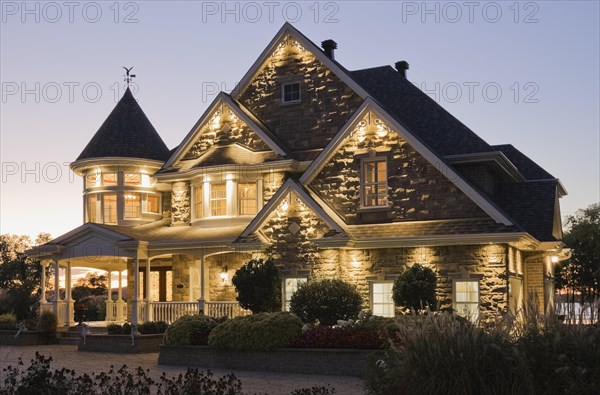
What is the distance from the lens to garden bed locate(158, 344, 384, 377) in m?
17.8

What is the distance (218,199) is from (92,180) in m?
6.67

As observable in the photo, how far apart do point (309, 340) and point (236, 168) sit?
11308 mm

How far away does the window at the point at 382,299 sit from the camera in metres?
25.1

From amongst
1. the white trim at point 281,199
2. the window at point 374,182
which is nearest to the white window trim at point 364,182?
the window at point 374,182

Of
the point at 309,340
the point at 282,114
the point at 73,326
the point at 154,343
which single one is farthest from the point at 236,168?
the point at 309,340

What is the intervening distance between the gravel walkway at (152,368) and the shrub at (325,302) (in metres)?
4.42

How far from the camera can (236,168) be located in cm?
2911

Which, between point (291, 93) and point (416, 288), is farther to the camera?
point (291, 93)

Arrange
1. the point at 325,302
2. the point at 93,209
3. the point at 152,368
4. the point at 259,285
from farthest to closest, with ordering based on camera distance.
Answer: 1. the point at 93,209
2. the point at 259,285
3. the point at 325,302
4. the point at 152,368

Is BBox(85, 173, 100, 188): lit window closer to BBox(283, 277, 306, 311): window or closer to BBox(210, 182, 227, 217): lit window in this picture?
BBox(210, 182, 227, 217): lit window

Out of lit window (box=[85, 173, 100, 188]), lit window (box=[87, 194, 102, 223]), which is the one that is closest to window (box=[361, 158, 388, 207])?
lit window (box=[87, 194, 102, 223])

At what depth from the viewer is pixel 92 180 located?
33812mm

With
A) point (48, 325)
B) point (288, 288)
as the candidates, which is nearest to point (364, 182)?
point (288, 288)

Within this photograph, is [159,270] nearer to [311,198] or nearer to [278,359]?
[311,198]
